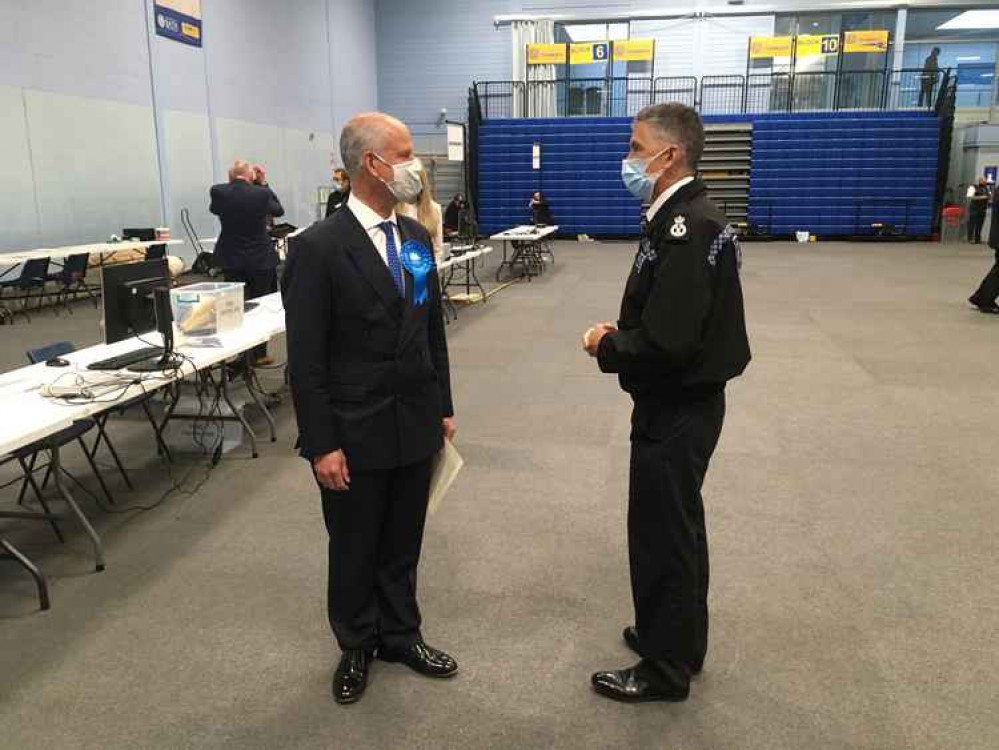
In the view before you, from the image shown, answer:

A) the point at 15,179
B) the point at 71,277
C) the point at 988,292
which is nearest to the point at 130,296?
the point at 71,277

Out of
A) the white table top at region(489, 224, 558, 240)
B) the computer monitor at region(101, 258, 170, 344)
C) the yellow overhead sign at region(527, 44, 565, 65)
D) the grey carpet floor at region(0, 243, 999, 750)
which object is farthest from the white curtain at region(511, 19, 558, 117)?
the computer monitor at region(101, 258, 170, 344)

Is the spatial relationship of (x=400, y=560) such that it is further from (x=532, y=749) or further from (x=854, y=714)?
(x=854, y=714)

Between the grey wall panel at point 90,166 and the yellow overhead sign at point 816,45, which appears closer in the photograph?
the grey wall panel at point 90,166

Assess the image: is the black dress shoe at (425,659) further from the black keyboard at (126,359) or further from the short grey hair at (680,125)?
the black keyboard at (126,359)

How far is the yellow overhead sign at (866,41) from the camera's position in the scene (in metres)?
16.2

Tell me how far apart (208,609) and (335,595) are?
781 mm

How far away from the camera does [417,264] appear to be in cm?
212

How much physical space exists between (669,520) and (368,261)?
103 cm

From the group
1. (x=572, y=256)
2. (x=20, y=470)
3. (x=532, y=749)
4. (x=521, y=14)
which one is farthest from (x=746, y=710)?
(x=521, y=14)

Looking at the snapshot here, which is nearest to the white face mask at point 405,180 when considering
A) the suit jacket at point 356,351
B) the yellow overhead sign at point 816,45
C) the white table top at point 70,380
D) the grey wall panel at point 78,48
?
the suit jacket at point 356,351

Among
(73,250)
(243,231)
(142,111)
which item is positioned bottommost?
(73,250)

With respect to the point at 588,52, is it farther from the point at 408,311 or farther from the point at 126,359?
the point at 408,311

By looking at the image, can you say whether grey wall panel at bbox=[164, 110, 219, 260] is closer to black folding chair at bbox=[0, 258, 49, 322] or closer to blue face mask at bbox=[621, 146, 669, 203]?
black folding chair at bbox=[0, 258, 49, 322]

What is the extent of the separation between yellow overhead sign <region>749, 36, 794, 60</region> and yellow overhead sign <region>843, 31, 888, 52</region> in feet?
3.76
